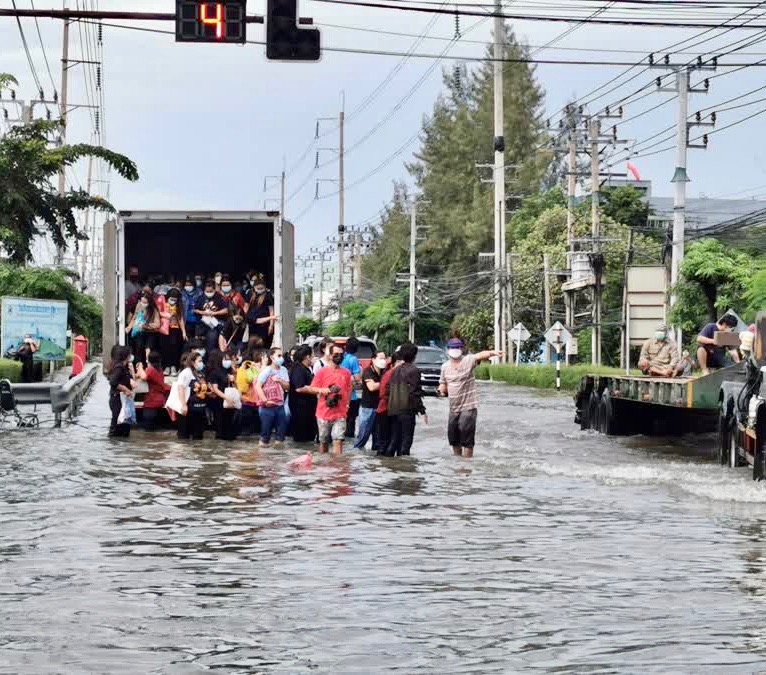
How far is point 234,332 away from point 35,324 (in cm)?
2076

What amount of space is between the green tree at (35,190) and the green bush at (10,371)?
12.0 feet

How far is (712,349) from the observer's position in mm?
26875

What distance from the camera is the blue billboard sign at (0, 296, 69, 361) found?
48.1 meters

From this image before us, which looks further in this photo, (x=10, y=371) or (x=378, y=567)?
(x=10, y=371)

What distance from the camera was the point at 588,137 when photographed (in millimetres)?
73500

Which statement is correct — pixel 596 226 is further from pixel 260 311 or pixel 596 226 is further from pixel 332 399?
pixel 332 399

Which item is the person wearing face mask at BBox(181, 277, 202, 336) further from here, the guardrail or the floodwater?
the floodwater

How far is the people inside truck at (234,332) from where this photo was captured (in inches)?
1148

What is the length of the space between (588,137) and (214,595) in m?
63.9

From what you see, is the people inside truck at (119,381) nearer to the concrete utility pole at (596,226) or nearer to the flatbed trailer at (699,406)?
the flatbed trailer at (699,406)

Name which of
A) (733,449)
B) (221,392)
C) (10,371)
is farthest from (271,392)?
(10,371)

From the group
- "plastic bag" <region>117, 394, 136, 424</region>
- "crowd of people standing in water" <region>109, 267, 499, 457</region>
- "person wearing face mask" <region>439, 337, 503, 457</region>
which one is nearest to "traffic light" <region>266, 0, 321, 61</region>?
"person wearing face mask" <region>439, 337, 503, 457</region>

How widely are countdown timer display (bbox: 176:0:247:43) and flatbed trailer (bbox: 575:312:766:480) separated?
7.35m

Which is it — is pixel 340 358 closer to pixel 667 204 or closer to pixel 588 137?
pixel 588 137
